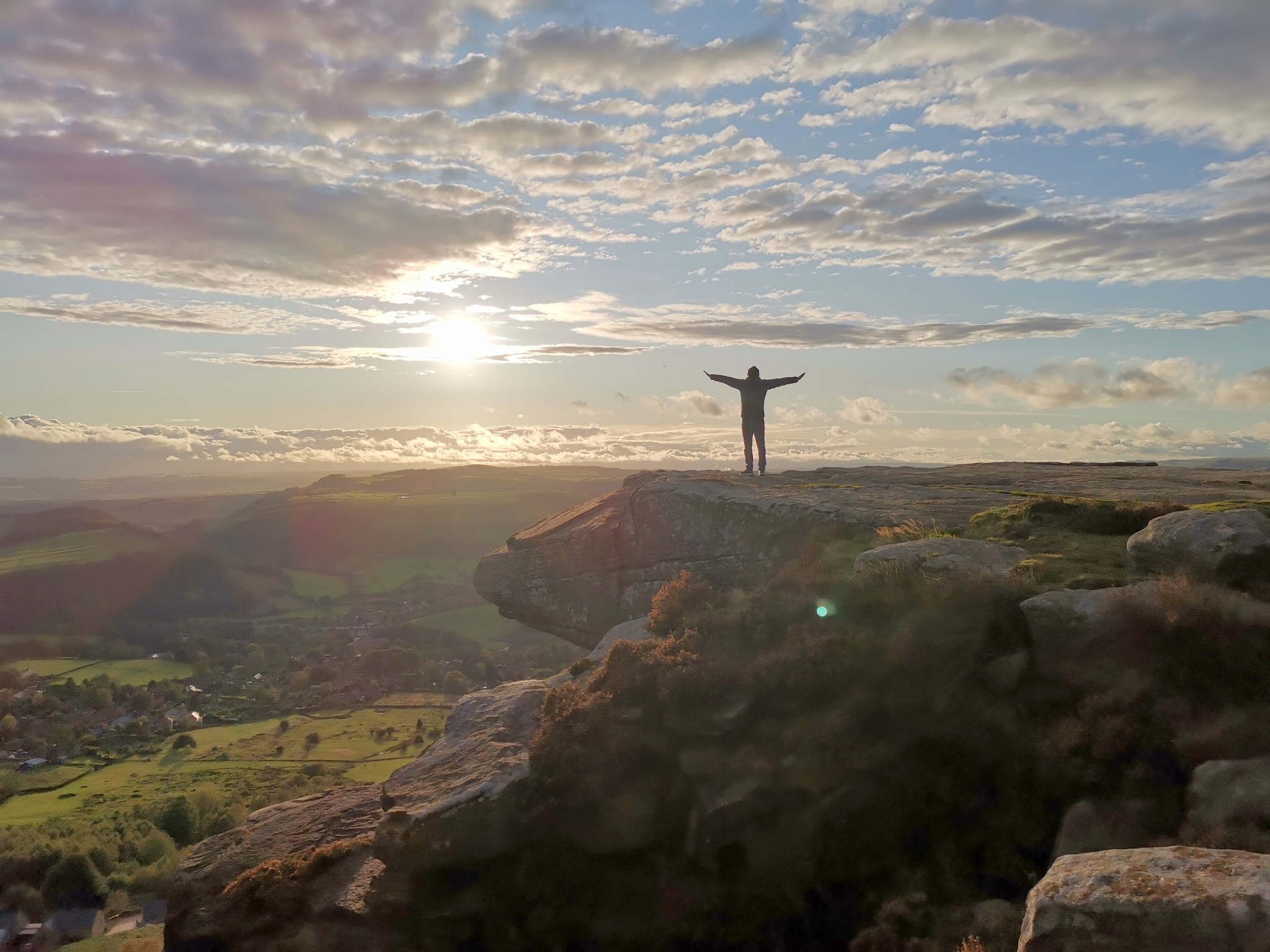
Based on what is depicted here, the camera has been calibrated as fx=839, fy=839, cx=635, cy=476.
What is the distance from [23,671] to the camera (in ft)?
460

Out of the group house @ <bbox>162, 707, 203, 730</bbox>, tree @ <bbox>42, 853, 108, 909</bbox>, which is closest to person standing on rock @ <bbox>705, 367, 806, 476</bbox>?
tree @ <bbox>42, 853, 108, 909</bbox>

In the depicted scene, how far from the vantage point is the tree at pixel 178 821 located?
79.9 m

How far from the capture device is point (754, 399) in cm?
2655

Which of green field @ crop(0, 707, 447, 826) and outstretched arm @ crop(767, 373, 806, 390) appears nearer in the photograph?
outstretched arm @ crop(767, 373, 806, 390)

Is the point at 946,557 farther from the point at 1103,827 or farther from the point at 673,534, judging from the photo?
the point at 673,534

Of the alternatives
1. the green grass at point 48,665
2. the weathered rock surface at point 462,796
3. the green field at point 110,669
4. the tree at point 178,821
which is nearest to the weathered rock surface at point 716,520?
the weathered rock surface at point 462,796

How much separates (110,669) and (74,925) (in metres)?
93.0

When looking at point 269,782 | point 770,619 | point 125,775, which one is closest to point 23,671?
point 125,775

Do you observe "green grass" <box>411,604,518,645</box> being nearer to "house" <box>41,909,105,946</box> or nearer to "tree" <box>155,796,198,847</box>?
"tree" <box>155,796,198,847</box>

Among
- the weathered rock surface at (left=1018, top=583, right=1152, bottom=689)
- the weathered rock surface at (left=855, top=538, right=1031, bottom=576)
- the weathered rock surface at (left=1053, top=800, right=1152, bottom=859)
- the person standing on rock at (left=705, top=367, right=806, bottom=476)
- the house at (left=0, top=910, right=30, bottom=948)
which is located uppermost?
the person standing on rock at (left=705, top=367, right=806, bottom=476)

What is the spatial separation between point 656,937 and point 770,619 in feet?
18.7

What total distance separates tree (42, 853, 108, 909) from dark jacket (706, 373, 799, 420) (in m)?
72.1

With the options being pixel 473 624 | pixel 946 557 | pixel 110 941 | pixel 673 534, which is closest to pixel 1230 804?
pixel 946 557

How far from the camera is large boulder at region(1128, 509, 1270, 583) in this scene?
1262cm
